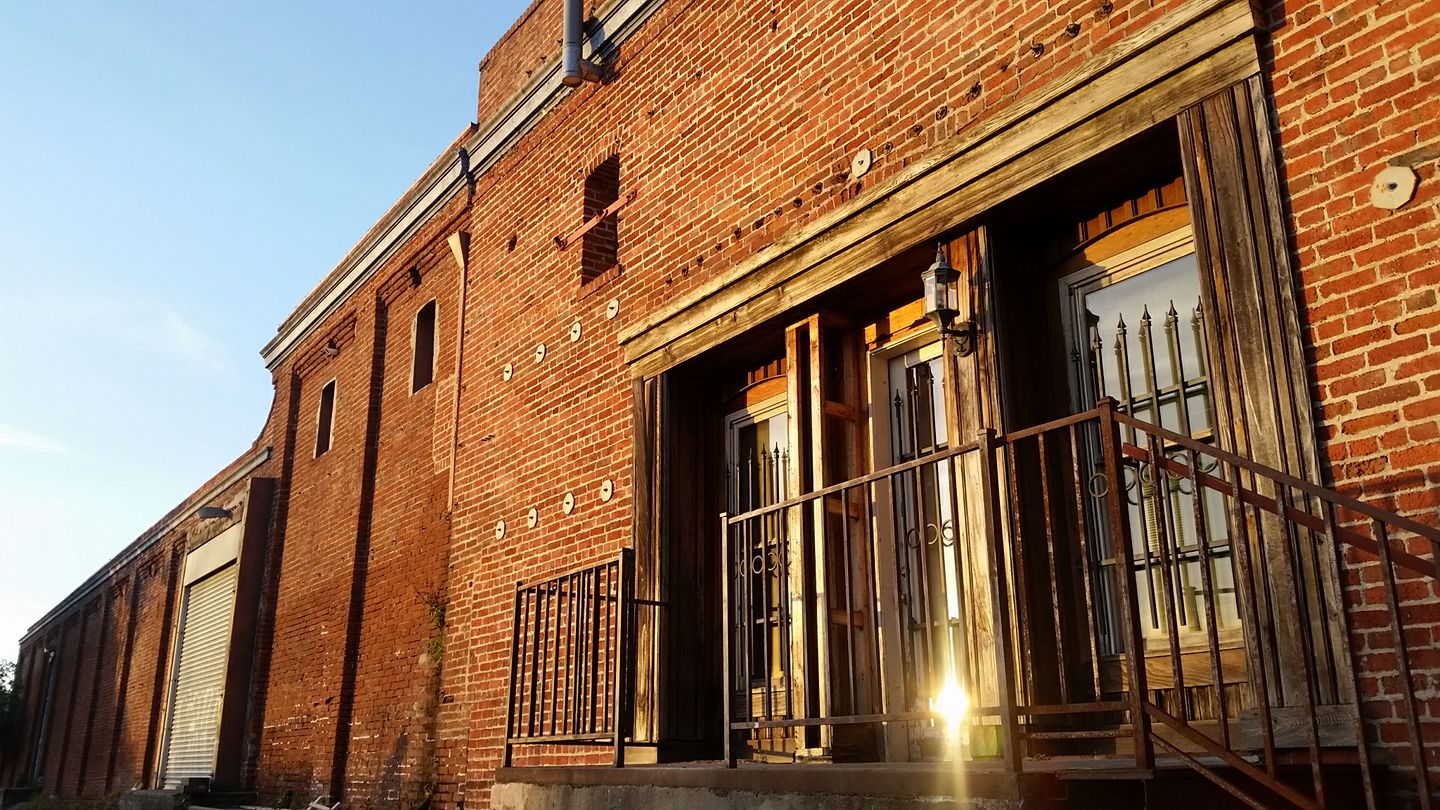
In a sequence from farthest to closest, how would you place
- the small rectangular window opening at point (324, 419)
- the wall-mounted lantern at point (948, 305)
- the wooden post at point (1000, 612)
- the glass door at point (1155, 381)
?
the small rectangular window opening at point (324, 419) → the wall-mounted lantern at point (948, 305) → the glass door at point (1155, 381) → the wooden post at point (1000, 612)

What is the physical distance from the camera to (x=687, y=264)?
735cm

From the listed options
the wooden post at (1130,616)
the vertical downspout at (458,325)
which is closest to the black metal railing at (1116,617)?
the wooden post at (1130,616)

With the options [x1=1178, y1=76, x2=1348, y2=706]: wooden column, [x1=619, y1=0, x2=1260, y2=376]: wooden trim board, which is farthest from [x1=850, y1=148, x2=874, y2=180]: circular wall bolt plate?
[x1=1178, y1=76, x2=1348, y2=706]: wooden column

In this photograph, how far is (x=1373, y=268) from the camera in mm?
3980

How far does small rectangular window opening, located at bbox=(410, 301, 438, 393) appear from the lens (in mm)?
12633

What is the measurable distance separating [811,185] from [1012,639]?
2.77 meters

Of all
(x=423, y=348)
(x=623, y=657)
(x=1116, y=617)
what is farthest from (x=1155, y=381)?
(x=423, y=348)

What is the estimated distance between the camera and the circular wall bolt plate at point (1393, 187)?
394cm

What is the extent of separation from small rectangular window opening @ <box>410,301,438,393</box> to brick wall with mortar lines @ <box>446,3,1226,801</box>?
269cm

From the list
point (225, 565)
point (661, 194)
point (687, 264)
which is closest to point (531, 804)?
point (687, 264)

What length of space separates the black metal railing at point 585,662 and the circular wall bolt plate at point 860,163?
2.26 m

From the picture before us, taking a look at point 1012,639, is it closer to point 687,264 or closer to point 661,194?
point 687,264

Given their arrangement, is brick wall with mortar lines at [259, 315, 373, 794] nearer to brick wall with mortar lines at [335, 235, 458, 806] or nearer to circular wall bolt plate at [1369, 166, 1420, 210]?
brick wall with mortar lines at [335, 235, 458, 806]

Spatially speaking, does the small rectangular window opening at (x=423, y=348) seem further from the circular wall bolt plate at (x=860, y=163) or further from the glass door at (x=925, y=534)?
the glass door at (x=925, y=534)
